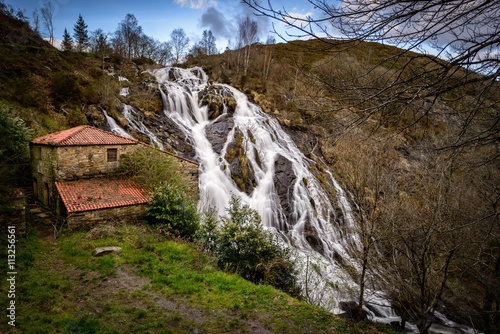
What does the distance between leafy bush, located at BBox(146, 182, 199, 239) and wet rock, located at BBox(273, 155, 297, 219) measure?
605cm

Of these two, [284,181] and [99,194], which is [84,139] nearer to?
[99,194]

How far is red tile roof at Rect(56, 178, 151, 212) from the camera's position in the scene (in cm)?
1016

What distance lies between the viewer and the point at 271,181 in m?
16.6

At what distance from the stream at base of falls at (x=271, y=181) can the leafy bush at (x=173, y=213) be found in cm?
250

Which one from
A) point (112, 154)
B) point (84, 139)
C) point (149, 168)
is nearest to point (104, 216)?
point (149, 168)

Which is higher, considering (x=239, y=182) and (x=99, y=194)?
(x=239, y=182)

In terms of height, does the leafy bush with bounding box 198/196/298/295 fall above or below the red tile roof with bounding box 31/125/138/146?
below

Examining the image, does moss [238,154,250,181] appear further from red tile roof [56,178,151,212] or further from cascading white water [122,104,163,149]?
red tile roof [56,178,151,212]

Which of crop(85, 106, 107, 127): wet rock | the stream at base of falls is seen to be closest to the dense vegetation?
the stream at base of falls

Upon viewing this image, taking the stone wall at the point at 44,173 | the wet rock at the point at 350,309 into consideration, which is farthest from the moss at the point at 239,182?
the stone wall at the point at 44,173

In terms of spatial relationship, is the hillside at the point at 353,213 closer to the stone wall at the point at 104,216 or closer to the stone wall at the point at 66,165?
the stone wall at the point at 104,216

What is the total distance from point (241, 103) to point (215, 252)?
1976cm

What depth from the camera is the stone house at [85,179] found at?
1029cm

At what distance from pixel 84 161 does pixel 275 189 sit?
11.0m
